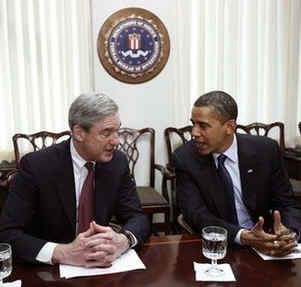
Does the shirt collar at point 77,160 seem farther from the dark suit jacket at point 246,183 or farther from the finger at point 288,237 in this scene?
the finger at point 288,237

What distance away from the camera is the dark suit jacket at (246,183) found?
6.77ft

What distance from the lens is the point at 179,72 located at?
3852mm

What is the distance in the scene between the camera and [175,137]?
3.94 m

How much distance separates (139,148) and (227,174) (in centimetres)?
184

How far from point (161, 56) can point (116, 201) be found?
83.6 inches

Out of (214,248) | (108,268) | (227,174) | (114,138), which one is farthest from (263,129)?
(108,268)

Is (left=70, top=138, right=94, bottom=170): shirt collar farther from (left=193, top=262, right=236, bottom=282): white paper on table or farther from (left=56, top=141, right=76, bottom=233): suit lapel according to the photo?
(left=193, top=262, right=236, bottom=282): white paper on table

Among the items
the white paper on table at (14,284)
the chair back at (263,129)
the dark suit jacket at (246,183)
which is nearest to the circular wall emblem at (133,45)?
the chair back at (263,129)

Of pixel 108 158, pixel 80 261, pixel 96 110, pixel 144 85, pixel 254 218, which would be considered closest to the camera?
pixel 80 261

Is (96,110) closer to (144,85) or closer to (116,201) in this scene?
(116,201)

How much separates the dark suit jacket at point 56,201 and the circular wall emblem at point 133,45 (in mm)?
1894

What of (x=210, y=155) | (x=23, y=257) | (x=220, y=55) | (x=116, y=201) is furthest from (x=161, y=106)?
(x=23, y=257)

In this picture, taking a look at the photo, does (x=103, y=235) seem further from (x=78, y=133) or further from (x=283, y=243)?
(x=283, y=243)

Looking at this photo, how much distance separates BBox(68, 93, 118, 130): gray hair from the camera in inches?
68.9
